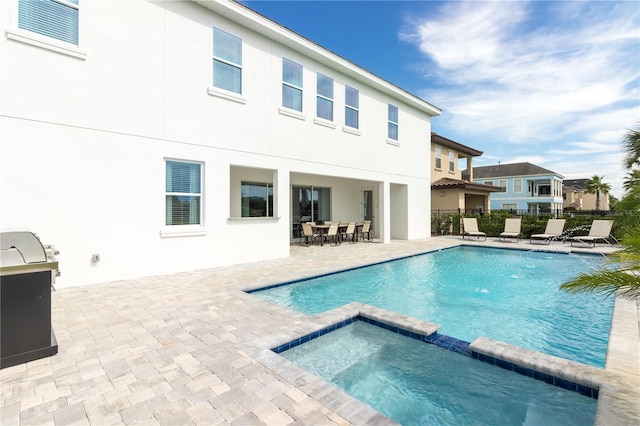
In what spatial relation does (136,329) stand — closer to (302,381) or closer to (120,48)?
(302,381)

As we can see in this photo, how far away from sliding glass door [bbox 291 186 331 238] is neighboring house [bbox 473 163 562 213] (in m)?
34.3

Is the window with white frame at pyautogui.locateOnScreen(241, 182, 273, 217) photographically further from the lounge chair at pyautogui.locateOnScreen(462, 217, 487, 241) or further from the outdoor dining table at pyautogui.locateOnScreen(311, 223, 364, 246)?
the lounge chair at pyautogui.locateOnScreen(462, 217, 487, 241)

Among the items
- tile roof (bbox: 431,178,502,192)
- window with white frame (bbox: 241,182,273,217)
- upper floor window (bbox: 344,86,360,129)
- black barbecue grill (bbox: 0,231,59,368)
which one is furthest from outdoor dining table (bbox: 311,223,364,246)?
black barbecue grill (bbox: 0,231,59,368)

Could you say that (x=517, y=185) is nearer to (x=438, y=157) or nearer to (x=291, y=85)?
(x=438, y=157)

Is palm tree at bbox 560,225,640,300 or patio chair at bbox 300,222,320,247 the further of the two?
patio chair at bbox 300,222,320,247

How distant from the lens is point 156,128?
7.74 metres

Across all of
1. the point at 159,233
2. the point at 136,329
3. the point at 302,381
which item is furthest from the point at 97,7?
the point at 302,381

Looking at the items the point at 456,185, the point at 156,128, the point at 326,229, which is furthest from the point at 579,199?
the point at 156,128

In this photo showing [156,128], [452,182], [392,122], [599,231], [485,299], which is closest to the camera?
[485,299]

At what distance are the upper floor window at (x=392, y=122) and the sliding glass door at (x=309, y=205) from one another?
4.38m

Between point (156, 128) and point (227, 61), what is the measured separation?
3.20 m

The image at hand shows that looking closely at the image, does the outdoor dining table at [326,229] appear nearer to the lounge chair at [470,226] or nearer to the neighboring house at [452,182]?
the lounge chair at [470,226]

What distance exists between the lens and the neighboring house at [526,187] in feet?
135

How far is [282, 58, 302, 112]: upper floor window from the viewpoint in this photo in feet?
35.6
